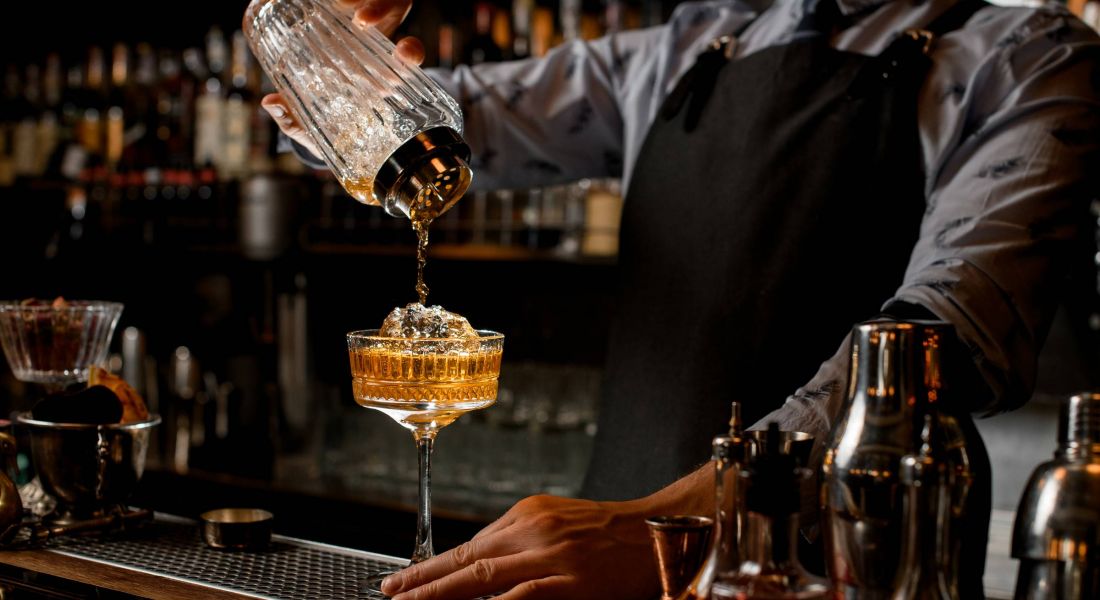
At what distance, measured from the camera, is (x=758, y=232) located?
5.54 ft

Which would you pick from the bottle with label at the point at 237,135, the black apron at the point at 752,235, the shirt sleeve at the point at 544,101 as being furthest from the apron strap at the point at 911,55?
the bottle with label at the point at 237,135

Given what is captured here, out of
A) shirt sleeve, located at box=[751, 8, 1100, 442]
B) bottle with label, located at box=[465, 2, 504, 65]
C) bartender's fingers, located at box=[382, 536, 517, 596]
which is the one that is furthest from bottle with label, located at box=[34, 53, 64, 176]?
bartender's fingers, located at box=[382, 536, 517, 596]

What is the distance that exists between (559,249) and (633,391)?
3.77ft

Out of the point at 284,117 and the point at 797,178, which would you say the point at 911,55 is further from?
the point at 284,117

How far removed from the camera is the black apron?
162cm

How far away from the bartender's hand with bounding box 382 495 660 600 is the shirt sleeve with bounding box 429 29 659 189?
1.13 m

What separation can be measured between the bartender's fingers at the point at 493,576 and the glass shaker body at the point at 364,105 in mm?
344

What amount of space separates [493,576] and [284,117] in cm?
71

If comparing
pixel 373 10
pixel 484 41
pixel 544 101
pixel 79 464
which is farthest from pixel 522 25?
pixel 79 464

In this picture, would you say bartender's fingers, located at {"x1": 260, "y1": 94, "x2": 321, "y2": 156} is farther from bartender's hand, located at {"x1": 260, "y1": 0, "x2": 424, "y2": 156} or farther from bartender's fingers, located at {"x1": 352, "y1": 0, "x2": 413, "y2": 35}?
bartender's fingers, located at {"x1": 352, "y1": 0, "x2": 413, "y2": 35}

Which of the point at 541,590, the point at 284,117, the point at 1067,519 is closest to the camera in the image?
the point at 1067,519

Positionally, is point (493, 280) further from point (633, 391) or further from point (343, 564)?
point (343, 564)

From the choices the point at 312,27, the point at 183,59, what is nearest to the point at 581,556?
the point at 312,27

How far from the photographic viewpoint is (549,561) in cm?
88
